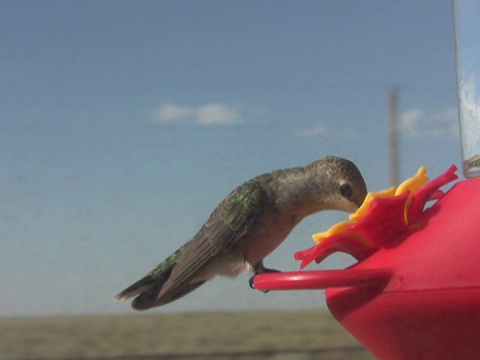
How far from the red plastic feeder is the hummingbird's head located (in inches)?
67.9

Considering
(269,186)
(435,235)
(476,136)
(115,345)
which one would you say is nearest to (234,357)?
(115,345)

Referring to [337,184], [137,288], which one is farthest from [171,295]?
[337,184]

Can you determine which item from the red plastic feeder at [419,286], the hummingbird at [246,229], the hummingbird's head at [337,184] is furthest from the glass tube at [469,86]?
the hummingbird at [246,229]

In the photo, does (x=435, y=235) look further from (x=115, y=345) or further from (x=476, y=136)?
(x=115, y=345)

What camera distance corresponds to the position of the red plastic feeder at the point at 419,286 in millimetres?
2756

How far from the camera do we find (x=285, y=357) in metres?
10.4

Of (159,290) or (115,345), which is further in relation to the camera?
(115,345)

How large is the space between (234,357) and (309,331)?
3095 millimetres

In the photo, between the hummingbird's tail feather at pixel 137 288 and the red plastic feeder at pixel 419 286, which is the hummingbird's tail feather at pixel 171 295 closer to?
the hummingbird's tail feather at pixel 137 288

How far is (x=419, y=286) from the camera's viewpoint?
2.81 meters

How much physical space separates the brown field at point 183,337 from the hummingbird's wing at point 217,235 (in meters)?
4.31

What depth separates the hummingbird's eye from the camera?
4.98m

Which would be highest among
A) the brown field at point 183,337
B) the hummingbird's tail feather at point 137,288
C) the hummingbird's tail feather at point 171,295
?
the hummingbird's tail feather at point 171,295

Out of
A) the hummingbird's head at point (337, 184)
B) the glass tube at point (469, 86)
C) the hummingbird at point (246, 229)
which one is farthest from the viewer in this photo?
the hummingbird at point (246, 229)
